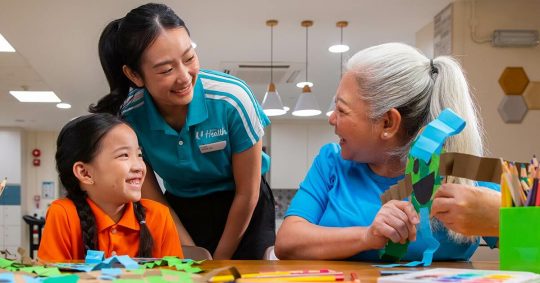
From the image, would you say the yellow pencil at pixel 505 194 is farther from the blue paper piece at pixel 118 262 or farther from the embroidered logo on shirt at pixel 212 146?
the embroidered logo on shirt at pixel 212 146

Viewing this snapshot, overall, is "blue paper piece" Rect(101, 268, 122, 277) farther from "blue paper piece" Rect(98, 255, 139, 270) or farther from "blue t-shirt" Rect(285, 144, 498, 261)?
"blue t-shirt" Rect(285, 144, 498, 261)

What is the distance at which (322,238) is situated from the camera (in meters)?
1.34

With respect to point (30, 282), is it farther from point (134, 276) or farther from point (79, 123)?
point (79, 123)

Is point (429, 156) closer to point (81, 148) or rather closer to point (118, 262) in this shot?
point (118, 262)

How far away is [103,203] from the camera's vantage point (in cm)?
168

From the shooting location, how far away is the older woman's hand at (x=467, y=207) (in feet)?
3.33

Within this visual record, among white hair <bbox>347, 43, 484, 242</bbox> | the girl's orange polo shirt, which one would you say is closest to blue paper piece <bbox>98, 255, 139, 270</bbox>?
the girl's orange polo shirt

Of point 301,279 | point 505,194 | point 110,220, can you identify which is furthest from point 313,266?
point 110,220

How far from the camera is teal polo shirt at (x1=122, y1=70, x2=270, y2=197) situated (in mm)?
1847

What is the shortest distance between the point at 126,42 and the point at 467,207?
1140 mm

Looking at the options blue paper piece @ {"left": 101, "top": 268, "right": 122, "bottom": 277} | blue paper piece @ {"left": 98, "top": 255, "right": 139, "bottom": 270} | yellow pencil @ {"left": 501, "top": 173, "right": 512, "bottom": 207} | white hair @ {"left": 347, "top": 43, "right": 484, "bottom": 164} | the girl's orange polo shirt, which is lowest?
the girl's orange polo shirt

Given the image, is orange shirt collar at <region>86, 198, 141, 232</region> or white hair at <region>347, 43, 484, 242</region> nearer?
white hair at <region>347, 43, 484, 242</region>

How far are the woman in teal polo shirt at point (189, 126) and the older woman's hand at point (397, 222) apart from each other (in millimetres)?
770

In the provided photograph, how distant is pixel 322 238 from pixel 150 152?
80 centimetres
